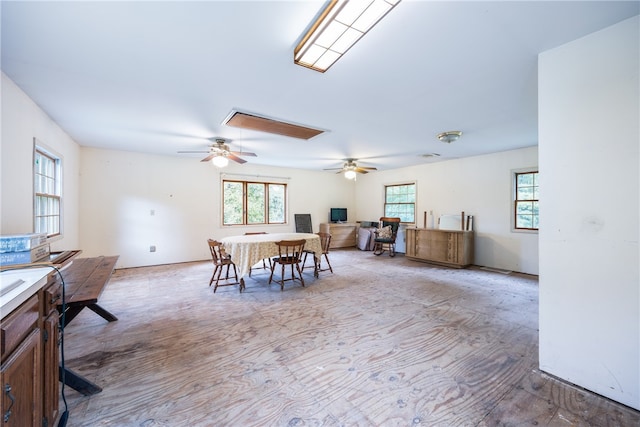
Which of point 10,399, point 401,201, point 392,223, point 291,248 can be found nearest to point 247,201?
point 291,248

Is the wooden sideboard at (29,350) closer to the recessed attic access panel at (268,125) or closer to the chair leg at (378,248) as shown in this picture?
the recessed attic access panel at (268,125)

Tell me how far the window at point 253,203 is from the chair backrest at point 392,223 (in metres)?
2.90

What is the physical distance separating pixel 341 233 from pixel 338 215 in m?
0.60

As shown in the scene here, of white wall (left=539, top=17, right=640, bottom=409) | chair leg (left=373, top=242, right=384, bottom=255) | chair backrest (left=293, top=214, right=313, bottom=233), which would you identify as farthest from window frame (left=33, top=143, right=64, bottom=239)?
chair leg (left=373, top=242, right=384, bottom=255)

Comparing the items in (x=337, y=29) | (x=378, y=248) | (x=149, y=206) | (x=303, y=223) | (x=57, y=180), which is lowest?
(x=378, y=248)

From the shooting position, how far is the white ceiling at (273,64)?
61.6 inches

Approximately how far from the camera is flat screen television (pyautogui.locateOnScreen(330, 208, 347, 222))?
8.22 metres

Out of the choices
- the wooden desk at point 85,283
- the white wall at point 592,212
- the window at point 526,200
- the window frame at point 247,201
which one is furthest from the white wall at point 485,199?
the wooden desk at point 85,283

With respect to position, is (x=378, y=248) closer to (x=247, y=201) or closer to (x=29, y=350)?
(x=247, y=201)

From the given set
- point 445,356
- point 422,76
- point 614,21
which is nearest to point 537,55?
point 614,21

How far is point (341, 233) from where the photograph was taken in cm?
816

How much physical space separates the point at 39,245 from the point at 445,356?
3288 millimetres

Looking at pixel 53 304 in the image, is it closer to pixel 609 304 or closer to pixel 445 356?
pixel 445 356

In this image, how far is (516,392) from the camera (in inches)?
69.4
